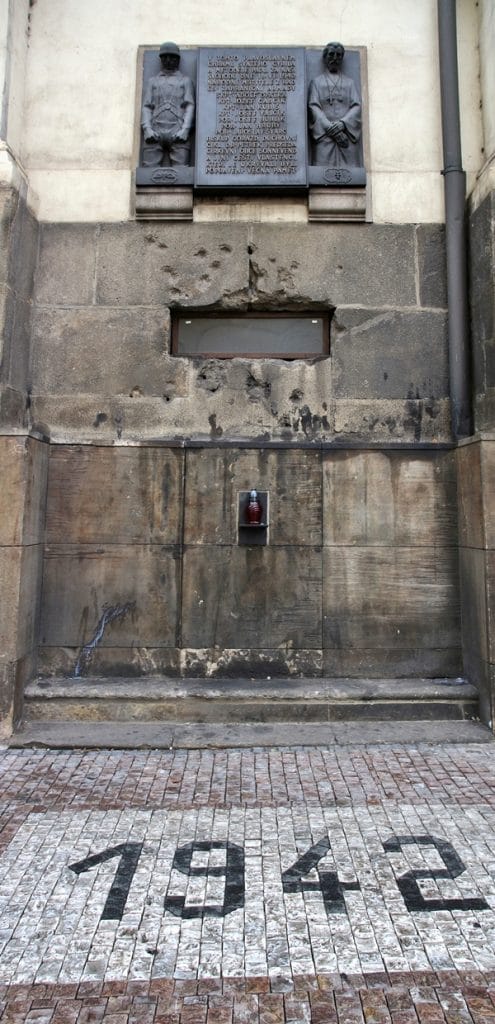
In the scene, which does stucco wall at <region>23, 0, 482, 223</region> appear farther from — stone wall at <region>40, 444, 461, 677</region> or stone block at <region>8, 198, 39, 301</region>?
stone wall at <region>40, 444, 461, 677</region>

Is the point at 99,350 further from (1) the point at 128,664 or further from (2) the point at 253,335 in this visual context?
(1) the point at 128,664

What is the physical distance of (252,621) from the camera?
5.95 metres

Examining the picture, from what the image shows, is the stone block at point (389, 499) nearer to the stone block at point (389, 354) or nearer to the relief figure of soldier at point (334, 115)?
the stone block at point (389, 354)

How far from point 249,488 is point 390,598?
1780 millimetres

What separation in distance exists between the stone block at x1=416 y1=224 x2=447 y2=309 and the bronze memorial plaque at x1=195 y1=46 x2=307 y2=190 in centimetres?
140

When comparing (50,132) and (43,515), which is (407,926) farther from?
(50,132)

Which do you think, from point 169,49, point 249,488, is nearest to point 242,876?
point 249,488

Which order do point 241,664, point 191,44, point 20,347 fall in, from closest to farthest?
point 241,664
point 20,347
point 191,44

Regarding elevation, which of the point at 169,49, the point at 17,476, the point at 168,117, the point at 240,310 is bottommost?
the point at 17,476

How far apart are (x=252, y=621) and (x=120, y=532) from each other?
1.58m

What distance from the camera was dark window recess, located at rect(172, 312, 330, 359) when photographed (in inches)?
254

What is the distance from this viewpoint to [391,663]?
5957 millimetres

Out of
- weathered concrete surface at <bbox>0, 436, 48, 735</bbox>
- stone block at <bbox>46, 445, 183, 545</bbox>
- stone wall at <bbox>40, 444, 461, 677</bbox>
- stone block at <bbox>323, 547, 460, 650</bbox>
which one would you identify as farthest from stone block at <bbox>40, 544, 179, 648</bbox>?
stone block at <bbox>323, 547, 460, 650</bbox>

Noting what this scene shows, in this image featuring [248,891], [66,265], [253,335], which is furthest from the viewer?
[253,335]
